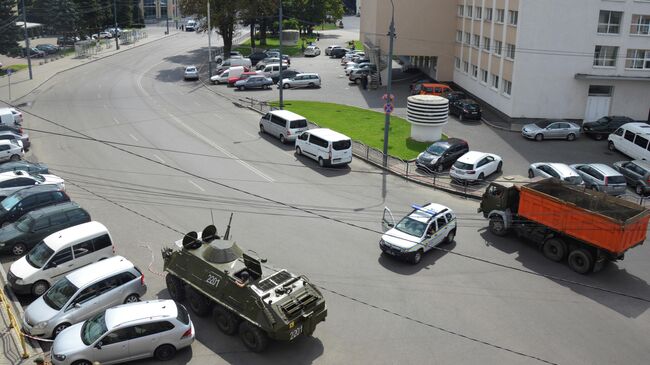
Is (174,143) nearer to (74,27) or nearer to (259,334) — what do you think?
(259,334)

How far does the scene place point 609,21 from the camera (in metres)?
40.9

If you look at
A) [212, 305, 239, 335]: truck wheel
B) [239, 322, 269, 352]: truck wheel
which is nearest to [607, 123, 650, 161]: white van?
[239, 322, 269, 352]: truck wheel

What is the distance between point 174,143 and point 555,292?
24.4 m

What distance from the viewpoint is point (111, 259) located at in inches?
721

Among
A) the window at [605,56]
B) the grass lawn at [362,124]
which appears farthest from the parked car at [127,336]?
the window at [605,56]

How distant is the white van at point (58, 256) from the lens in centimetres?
1856

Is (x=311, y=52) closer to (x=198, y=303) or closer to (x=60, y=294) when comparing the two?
(x=198, y=303)

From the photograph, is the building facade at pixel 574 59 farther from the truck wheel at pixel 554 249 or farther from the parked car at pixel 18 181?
the parked car at pixel 18 181

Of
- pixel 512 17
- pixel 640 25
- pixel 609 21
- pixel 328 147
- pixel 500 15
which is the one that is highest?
pixel 500 15

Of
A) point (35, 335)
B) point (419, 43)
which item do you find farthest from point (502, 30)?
point (35, 335)

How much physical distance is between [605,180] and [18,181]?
27524 millimetres

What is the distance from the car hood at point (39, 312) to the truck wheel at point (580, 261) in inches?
686

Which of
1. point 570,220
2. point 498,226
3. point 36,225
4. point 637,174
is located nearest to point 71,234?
point 36,225

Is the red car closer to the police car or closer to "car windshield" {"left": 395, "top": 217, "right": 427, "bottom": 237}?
the police car
